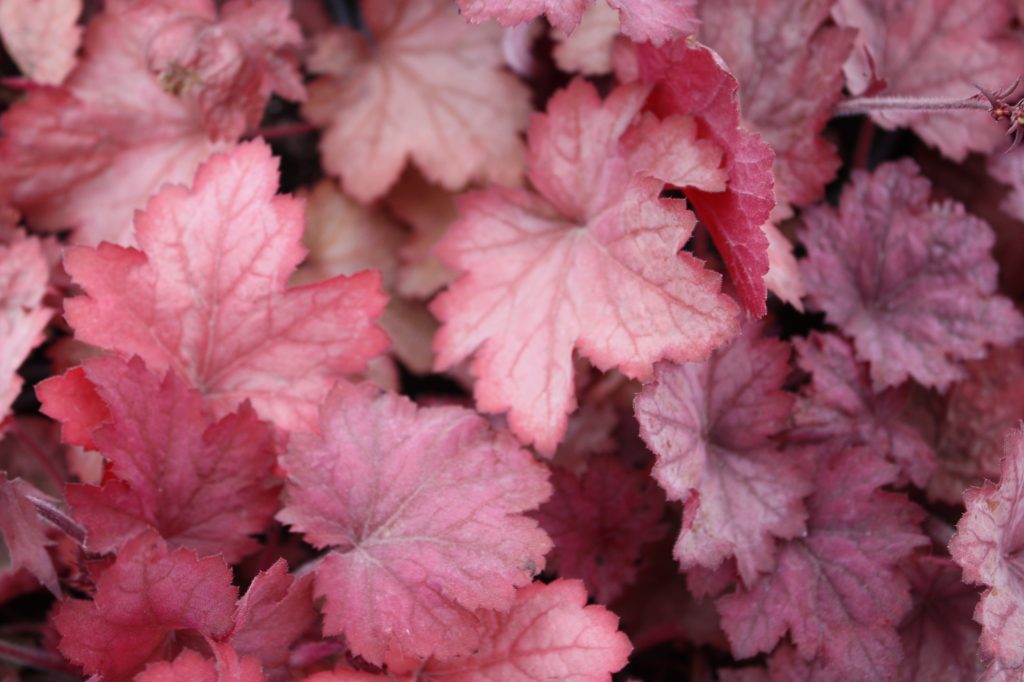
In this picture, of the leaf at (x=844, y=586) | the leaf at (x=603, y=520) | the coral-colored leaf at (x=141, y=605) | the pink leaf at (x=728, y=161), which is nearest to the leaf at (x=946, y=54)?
the pink leaf at (x=728, y=161)

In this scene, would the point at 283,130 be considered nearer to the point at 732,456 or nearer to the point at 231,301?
the point at 231,301

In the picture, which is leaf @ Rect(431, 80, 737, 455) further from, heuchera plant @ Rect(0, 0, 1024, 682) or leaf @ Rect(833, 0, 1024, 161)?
leaf @ Rect(833, 0, 1024, 161)

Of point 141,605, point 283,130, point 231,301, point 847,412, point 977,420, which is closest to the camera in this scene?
point 141,605

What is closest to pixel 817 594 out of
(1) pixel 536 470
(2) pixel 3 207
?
(1) pixel 536 470

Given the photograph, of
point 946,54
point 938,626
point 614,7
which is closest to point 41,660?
point 614,7

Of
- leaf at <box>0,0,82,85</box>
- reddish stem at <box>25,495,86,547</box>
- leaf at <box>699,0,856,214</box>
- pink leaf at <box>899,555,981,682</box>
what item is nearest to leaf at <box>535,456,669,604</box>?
pink leaf at <box>899,555,981,682</box>

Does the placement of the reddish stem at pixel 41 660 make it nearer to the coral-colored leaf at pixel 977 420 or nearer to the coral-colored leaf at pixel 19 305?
the coral-colored leaf at pixel 19 305

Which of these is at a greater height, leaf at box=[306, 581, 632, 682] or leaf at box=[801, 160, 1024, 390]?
leaf at box=[801, 160, 1024, 390]

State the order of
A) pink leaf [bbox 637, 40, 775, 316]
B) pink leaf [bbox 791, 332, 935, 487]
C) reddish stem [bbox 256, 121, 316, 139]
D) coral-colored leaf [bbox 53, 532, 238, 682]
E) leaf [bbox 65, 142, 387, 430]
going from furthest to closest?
1. reddish stem [bbox 256, 121, 316, 139]
2. pink leaf [bbox 791, 332, 935, 487]
3. leaf [bbox 65, 142, 387, 430]
4. pink leaf [bbox 637, 40, 775, 316]
5. coral-colored leaf [bbox 53, 532, 238, 682]
